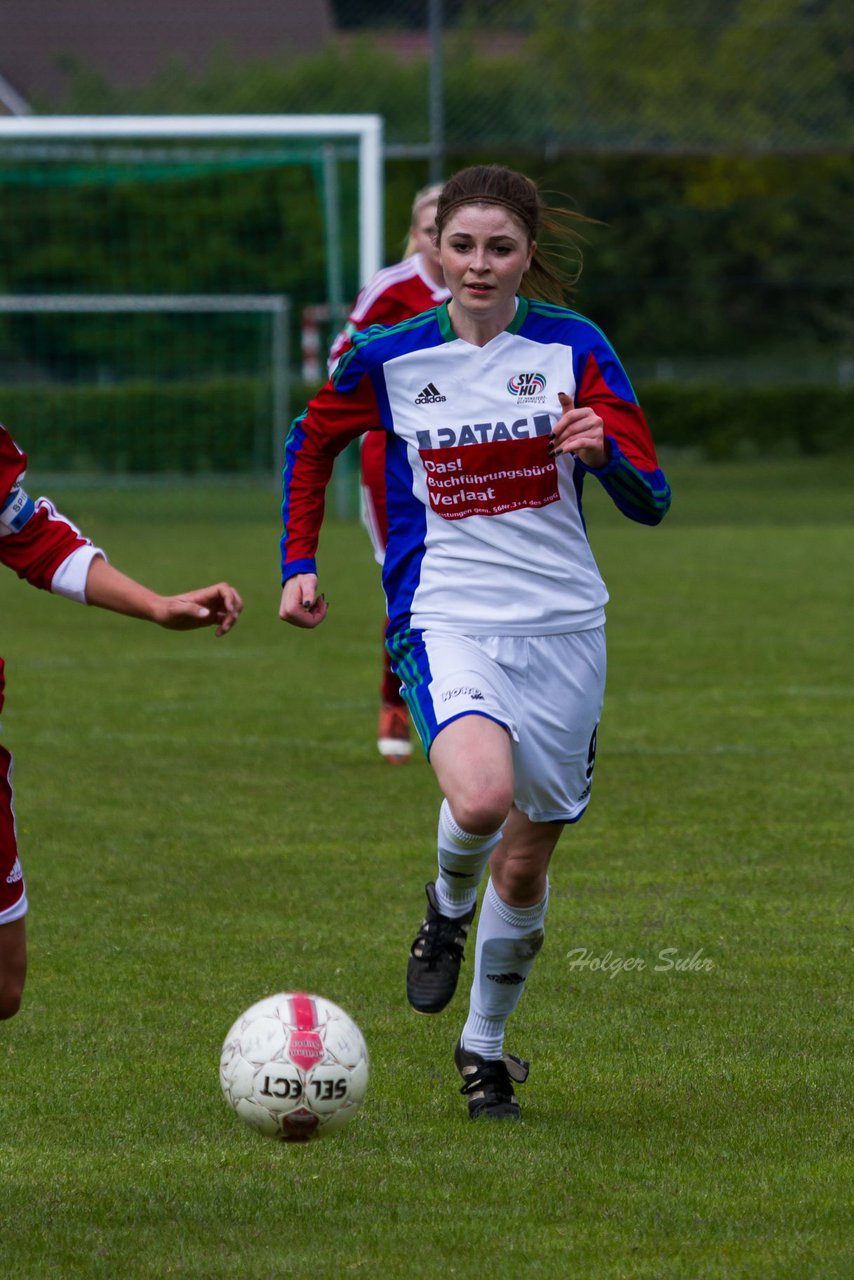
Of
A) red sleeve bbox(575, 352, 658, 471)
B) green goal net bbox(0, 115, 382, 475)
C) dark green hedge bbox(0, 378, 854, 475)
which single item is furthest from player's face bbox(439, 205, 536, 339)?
dark green hedge bbox(0, 378, 854, 475)

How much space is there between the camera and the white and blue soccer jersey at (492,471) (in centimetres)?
427

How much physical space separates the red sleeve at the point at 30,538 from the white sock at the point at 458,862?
38.4 inches

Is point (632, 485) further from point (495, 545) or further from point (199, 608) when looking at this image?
point (199, 608)

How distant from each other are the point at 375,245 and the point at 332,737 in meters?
10.4

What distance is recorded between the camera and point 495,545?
4277 millimetres

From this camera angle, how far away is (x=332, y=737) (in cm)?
940

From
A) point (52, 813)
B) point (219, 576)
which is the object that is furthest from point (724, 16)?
point (52, 813)

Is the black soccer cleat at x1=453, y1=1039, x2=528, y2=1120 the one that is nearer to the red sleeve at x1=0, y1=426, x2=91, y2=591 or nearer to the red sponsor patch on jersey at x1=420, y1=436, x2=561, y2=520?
the red sponsor patch on jersey at x1=420, y1=436, x2=561, y2=520

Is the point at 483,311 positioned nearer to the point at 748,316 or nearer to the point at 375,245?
the point at 375,245

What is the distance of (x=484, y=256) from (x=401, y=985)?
2.14 metres

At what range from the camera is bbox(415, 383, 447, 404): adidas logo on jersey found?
435 centimetres

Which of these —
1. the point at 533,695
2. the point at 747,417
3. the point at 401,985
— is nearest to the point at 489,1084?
the point at 533,695

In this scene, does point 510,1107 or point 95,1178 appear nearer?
point 95,1178

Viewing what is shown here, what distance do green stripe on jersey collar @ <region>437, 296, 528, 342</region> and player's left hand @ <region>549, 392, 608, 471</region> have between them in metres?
0.38
